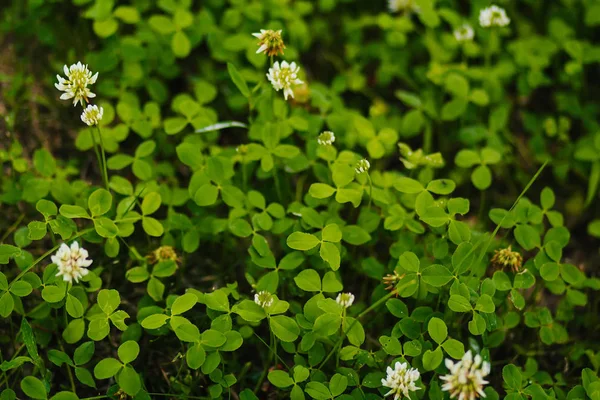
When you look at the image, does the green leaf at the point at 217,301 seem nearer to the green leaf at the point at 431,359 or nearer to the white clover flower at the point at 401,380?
the white clover flower at the point at 401,380

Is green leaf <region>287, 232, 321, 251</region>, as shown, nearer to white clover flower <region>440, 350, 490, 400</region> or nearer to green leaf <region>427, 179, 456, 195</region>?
green leaf <region>427, 179, 456, 195</region>

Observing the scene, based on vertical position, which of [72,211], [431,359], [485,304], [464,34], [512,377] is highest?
[464,34]

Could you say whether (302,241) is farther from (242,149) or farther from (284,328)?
(242,149)

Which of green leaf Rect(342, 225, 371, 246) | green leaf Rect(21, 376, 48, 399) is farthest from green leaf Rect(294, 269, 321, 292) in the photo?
green leaf Rect(21, 376, 48, 399)

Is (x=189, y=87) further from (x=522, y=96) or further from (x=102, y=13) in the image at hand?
(x=522, y=96)

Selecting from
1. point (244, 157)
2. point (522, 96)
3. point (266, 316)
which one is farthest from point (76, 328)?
point (522, 96)

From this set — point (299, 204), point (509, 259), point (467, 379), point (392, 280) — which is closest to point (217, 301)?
point (299, 204)
